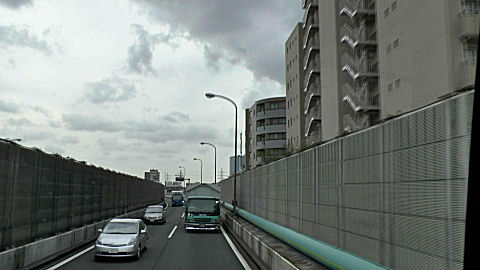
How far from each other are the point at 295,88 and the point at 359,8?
85.5 ft

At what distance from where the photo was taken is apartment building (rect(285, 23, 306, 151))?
212 ft

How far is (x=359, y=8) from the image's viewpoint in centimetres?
4300

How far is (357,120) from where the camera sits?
4262cm

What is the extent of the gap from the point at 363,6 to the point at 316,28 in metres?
12.7

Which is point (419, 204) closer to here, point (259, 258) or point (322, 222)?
point (322, 222)

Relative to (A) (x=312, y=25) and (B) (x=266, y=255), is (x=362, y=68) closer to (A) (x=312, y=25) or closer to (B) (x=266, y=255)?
(A) (x=312, y=25)

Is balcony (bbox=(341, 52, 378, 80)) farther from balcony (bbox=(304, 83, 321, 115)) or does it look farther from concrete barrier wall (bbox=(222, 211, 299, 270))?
Answer: concrete barrier wall (bbox=(222, 211, 299, 270))

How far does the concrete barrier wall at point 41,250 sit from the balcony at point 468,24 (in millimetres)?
25013

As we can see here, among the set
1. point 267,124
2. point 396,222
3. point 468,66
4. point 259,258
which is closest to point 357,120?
point 468,66

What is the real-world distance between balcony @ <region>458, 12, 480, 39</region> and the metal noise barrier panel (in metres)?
24.2

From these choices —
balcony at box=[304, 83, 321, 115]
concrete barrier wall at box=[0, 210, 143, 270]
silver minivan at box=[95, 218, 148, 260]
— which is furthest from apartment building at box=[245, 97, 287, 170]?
silver minivan at box=[95, 218, 148, 260]

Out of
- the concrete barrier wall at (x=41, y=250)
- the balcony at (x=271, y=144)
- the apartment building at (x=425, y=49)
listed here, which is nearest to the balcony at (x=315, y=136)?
the apartment building at (x=425, y=49)

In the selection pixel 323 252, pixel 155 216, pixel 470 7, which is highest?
pixel 470 7

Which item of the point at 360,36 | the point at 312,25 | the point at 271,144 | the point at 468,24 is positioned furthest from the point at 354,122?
the point at 271,144
